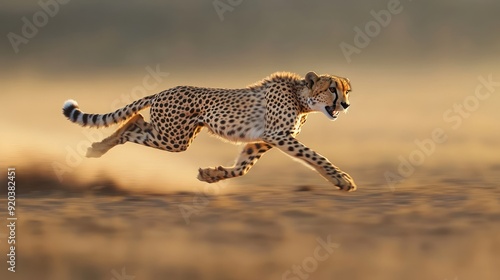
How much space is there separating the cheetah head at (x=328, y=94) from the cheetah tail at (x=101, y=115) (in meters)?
1.74

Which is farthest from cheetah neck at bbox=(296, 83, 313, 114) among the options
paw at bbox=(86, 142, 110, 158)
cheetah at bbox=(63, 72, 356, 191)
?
paw at bbox=(86, 142, 110, 158)

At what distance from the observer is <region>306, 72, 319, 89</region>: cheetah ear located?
40.1 ft

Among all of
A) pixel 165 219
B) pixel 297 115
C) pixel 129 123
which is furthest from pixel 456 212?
pixel 129 123

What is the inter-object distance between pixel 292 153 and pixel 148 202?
1.51 metres

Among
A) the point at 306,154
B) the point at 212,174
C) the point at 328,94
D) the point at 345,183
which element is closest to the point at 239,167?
the point at 212,174

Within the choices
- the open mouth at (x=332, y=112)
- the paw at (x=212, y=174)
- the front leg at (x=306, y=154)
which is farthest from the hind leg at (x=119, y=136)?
the open mouth at (x=332, y=112)

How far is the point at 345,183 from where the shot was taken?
1231 cm

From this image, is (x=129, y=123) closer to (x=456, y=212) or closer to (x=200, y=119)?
(x=200, y=119)

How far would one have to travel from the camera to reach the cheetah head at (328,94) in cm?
1214

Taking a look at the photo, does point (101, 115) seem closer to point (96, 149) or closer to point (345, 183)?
point (96, 149)

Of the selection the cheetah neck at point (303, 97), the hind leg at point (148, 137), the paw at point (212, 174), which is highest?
the cheetah neck at point (303, 97)

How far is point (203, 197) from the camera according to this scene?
40.5 feet

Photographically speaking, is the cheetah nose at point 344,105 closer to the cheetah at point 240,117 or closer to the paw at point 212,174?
the cheetah at point 240,117

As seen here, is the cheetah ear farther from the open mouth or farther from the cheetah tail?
the cheetah tail
